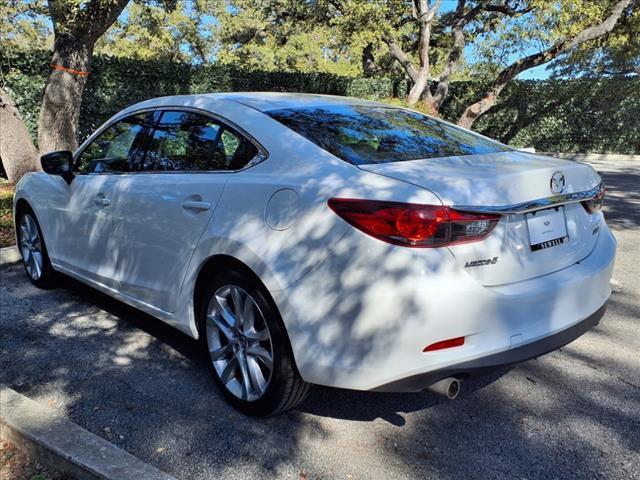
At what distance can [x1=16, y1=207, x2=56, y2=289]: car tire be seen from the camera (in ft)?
16.4

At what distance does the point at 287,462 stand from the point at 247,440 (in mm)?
270

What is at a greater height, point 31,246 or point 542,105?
point 31,246

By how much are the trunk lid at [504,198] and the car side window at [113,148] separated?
1.98 metres

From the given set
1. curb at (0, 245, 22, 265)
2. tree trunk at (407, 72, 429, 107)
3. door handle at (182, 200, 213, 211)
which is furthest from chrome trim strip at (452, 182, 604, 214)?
tree trunk at (407, 72, 429, 107)

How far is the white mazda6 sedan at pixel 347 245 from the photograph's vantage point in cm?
243

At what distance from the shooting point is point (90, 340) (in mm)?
4105

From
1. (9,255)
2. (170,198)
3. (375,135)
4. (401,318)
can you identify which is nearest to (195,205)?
(170,198)

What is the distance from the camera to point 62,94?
368 inches

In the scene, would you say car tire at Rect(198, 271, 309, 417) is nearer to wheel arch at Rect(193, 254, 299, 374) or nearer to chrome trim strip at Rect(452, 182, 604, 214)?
wheel arch at Rect(193, 254, 299, 374)

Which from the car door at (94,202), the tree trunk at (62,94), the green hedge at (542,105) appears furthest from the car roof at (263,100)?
the green hedge at (542,105)

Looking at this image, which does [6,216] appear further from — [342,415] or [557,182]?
[557,182]

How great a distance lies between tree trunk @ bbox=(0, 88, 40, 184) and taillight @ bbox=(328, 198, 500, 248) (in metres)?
8.61

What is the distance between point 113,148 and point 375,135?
2047 mm

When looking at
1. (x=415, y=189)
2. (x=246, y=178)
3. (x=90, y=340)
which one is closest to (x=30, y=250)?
(x=90, y=340)
